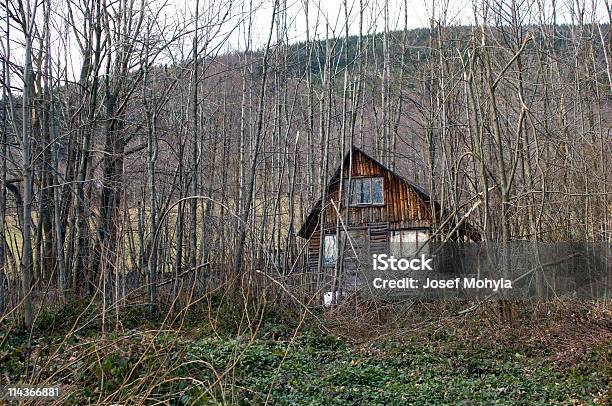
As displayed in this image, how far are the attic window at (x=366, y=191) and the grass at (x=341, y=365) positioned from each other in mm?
8634

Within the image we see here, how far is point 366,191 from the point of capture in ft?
62.1

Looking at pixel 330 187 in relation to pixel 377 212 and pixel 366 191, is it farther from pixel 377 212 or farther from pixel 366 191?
pixel 377 212

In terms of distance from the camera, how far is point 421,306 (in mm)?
11695

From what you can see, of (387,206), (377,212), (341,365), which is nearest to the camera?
(341,365)

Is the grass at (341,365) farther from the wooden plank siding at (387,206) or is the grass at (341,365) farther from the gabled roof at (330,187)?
the wooden plank siding at (387,206)

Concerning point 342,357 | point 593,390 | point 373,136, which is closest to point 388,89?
point 373,136

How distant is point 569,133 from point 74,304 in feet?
31.8

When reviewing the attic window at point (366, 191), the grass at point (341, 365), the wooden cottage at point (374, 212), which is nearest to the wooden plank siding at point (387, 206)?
the wooden cottage at point (374, 212)

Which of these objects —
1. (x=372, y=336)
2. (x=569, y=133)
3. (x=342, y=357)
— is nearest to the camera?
(x=342, y=357)

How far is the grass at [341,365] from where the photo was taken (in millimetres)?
5605

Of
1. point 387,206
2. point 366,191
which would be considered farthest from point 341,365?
point 366,191

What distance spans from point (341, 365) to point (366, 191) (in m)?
11.1

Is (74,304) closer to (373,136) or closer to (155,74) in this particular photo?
(155,74)

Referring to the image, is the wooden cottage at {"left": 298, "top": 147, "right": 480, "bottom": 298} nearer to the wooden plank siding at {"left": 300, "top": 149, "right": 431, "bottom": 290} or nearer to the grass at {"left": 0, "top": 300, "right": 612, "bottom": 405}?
the wooden plank siding at {"left": 300, "top": 149, "right": 431, "bottom": 290}
